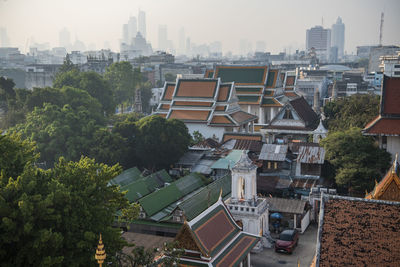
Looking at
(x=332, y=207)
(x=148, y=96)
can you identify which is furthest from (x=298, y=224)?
(x=148, y=96)

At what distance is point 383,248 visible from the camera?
1299cm

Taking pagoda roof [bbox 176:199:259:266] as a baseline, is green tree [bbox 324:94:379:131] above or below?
above

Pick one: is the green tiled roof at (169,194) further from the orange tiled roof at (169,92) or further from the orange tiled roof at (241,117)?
the orange tiled roof at (169,92)

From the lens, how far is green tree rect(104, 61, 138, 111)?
209 feet

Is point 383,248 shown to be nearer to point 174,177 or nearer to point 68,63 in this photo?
point 174,177

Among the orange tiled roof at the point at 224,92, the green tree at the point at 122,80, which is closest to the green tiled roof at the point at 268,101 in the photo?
the orange tiled roof at the point at 224,92

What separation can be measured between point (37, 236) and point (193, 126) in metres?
29.2

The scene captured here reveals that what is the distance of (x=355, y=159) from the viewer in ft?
89.1

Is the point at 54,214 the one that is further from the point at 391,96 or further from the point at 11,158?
the point at 391,96

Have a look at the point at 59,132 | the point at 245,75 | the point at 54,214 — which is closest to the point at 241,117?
the point at 245,75

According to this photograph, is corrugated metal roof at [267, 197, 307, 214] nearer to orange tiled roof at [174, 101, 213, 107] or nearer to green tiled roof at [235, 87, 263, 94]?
orange tiled roof at [174, 101, 213, 107]

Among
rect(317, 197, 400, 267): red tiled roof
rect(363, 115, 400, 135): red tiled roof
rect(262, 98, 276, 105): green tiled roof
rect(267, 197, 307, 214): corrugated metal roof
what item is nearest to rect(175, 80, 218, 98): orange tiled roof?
rect(262, 98, 276, 105): green tiled roof

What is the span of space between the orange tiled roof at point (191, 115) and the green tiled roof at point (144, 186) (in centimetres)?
1306

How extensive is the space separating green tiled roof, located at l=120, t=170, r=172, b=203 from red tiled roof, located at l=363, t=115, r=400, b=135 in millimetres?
13351
